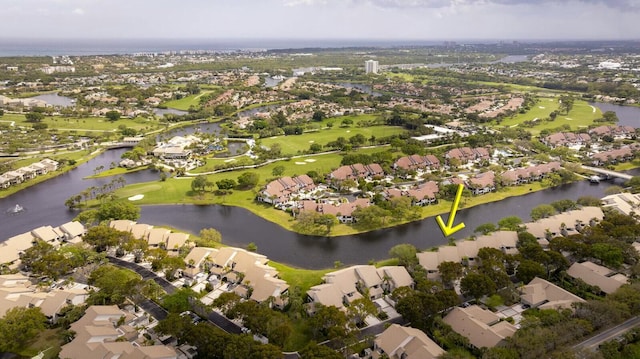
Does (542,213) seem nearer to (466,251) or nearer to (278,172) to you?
(466,251)

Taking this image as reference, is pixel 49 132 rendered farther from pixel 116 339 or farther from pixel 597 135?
pixel 597 135

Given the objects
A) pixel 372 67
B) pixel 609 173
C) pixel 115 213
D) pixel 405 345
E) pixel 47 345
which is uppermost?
pixel 372 67

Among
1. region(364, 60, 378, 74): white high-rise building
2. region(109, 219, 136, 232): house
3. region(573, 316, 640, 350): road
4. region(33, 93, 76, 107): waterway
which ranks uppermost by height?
region(364, 60, 378, 74): white high-rise building

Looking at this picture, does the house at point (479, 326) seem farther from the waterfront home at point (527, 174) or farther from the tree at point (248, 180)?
the tree at point (248, 180)

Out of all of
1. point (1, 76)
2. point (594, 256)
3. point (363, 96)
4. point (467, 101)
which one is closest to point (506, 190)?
point (594, 256)

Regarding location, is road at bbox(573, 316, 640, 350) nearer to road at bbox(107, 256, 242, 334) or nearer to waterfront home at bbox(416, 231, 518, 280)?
waterfront home at bbox(416, 231, 518, 280)

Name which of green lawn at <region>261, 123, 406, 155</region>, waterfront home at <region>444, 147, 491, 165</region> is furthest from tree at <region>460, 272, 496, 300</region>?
green lawn at <region>261, 123, 406, 155</region>

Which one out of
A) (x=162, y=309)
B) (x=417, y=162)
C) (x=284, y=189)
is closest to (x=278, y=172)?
(x=284, y=189)
